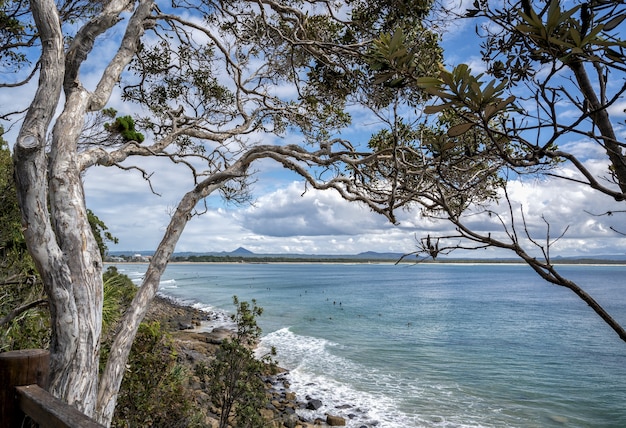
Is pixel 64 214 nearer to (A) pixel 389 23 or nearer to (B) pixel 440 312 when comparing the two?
(A) pixel 389 23

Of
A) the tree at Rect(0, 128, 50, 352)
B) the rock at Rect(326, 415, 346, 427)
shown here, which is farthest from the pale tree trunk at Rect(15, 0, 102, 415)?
the rock at Rect(326, 415, 346, 427)

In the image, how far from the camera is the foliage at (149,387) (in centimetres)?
596

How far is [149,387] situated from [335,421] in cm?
702

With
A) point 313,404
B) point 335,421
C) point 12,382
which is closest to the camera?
point 12,382

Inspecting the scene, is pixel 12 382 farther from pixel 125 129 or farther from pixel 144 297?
pixel 125 129

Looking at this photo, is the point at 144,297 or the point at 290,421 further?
the point at 290,421

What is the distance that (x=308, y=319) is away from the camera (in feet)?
104

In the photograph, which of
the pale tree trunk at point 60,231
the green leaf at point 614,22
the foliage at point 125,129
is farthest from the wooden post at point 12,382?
the foliage at point 125,129

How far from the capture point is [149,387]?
6.05 metres

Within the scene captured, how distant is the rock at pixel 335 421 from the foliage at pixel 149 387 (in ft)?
20.4

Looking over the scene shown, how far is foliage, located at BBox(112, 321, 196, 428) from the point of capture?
235 inches

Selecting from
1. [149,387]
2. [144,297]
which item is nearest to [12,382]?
[144,297]

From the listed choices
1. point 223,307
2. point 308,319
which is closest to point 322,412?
point 308,319

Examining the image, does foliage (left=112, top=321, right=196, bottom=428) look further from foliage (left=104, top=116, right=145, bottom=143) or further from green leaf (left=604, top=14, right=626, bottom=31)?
green leaf (left=604, top=14, right=626, bottom=31)
